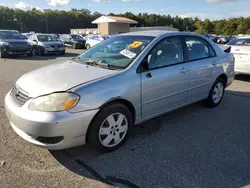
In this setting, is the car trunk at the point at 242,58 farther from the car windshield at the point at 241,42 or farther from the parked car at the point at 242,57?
the car windshield at the point at 241,42

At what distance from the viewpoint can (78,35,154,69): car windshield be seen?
3.41 metres

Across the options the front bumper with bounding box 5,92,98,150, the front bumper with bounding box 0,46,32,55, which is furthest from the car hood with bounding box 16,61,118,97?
the front bumper with bounding box 0,46,32,55

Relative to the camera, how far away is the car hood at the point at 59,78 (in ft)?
9.11

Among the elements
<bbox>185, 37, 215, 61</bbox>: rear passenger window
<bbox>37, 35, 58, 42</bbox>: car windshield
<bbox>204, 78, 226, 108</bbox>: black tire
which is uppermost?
<bbox>37, 35, 58, 42</bbox>: car windshield

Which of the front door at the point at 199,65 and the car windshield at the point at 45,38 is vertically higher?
the car windshield at the point at 45,38

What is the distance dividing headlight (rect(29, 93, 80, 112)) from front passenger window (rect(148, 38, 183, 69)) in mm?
1324

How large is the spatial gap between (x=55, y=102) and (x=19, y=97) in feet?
2.12

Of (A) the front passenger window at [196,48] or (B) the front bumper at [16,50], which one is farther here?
(B) the front bumper at [16,50]

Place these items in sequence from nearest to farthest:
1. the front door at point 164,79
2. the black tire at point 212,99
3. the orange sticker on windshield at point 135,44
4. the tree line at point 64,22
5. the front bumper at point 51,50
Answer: the front door at point 164,79
the orange sticker on windshield at point 135,44
the black tire at point 212,99
the front bumper at point 51,50
the tree line at point 64,22

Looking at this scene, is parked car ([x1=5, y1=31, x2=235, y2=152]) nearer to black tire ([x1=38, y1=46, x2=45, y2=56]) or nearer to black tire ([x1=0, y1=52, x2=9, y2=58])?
black tire ([x1=0, y1=52, x2=9, y2=58])

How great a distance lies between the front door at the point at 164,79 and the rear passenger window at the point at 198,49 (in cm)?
27

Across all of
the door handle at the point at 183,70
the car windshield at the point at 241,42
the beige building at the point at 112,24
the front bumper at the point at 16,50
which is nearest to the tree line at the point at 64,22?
the beige building at the point at 112,24

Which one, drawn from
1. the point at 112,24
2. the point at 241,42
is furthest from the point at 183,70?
the point at 112,24

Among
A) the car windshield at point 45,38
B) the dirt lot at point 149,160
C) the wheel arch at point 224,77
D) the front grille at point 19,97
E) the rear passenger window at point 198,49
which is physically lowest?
the dirt lot at point 149,160
